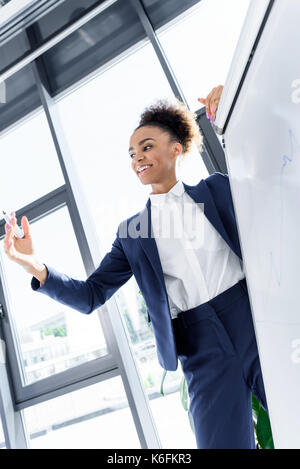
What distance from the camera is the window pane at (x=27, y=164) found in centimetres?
244

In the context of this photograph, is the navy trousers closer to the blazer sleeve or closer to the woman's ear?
the blazer sleeve

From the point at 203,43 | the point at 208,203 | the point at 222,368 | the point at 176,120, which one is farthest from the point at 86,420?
the point at 203,43

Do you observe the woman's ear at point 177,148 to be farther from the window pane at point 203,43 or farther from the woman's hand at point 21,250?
the window pane at point 203,43

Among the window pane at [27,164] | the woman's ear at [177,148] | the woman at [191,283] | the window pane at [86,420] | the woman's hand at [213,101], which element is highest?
the window pane at [27,164]

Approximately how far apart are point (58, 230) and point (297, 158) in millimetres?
2012

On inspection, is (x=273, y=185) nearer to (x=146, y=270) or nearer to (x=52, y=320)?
(x=146, y=270)

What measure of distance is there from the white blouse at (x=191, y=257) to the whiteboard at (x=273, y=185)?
0.25 meters

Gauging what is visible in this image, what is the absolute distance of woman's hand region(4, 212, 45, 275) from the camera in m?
1.06

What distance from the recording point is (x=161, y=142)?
4.13 ft

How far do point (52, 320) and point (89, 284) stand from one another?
46.8 inches

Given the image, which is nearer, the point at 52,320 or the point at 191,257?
the point at 191,257

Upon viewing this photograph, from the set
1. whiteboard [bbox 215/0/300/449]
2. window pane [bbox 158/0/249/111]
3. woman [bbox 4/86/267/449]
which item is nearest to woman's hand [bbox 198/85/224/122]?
woman [bbox 4/86/267/449]

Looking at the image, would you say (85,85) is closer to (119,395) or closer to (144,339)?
(144,339)

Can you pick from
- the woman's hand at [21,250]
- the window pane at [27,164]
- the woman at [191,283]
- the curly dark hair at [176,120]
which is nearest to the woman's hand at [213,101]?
the woman at [191,283]
